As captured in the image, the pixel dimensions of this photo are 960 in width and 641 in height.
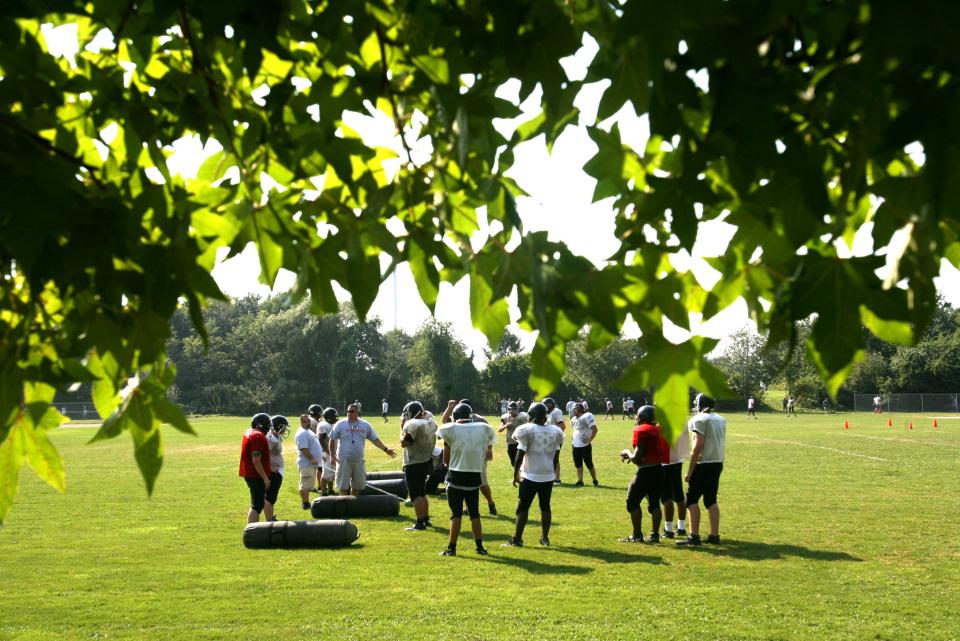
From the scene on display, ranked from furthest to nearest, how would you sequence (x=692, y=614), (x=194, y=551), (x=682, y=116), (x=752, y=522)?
1. (x=752, y=522)
2. (x=194, y=551)
3. (x=692, y=614)
4. (x=682, y=116)

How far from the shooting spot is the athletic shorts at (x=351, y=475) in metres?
18.8

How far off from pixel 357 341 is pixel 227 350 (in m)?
17.7

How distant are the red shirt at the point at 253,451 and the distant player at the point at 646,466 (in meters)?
5.57

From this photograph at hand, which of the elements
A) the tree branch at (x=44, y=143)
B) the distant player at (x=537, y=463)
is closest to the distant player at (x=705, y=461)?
the distant player at (x=537, y=463)

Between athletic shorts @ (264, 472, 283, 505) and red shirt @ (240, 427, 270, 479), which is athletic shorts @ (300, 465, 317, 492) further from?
red shirt @ (240, 427, 270, 479)

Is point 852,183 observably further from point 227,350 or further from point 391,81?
point 227,350

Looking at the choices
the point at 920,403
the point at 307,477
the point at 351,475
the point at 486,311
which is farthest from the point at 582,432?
the point at 920,403

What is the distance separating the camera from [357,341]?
118188 mm

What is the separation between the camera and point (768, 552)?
1400 cm

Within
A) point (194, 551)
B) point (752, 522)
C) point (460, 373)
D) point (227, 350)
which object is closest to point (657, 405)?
point (194, 551)

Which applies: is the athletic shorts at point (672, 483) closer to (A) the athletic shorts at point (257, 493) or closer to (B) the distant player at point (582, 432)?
(A) the athletic shorts at point (257, 493)

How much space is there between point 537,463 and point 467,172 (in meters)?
11.4

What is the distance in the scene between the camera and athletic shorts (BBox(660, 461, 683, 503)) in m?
14.7

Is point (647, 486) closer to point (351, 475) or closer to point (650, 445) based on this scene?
point (650, 445)
